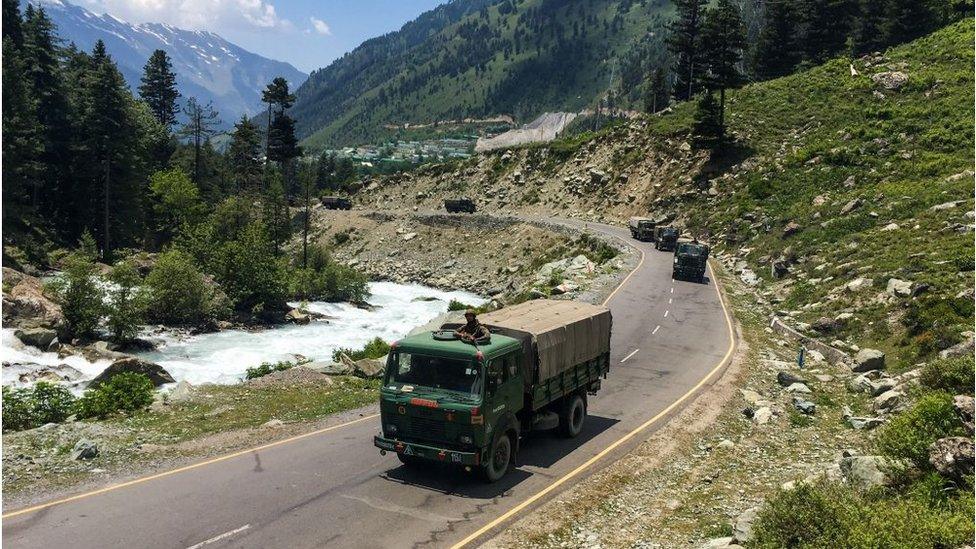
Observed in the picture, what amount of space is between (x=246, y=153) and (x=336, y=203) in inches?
588

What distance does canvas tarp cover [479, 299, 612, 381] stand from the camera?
16.0m

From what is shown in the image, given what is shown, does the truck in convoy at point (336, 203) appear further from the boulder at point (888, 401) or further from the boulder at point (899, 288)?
the boulder at point (888, 401)

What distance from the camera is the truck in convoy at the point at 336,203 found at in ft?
326

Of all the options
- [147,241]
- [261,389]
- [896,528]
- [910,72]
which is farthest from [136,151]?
[910,72]

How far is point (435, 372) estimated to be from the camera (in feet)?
46.9

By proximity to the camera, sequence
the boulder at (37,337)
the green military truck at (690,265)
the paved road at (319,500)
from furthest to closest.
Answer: the green military truck at (690,265)
the boulder at (37,337)
the paved road at (319,500)

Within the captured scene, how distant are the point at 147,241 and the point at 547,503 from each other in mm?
72566

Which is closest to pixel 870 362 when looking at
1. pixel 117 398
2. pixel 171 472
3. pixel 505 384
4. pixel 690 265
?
pixel 505 384

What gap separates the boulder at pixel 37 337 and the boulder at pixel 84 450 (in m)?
21.2

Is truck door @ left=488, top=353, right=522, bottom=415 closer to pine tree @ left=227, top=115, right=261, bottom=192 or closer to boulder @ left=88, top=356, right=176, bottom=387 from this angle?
boulder @ left=88, top=356, right=176, bottom=387

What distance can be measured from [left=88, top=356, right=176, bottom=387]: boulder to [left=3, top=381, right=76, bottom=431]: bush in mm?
4340

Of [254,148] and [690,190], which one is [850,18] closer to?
[690,190]

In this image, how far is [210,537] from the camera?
11.8 m

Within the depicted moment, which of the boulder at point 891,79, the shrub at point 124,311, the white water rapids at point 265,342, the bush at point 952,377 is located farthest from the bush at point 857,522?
the boulder at point 891,79
